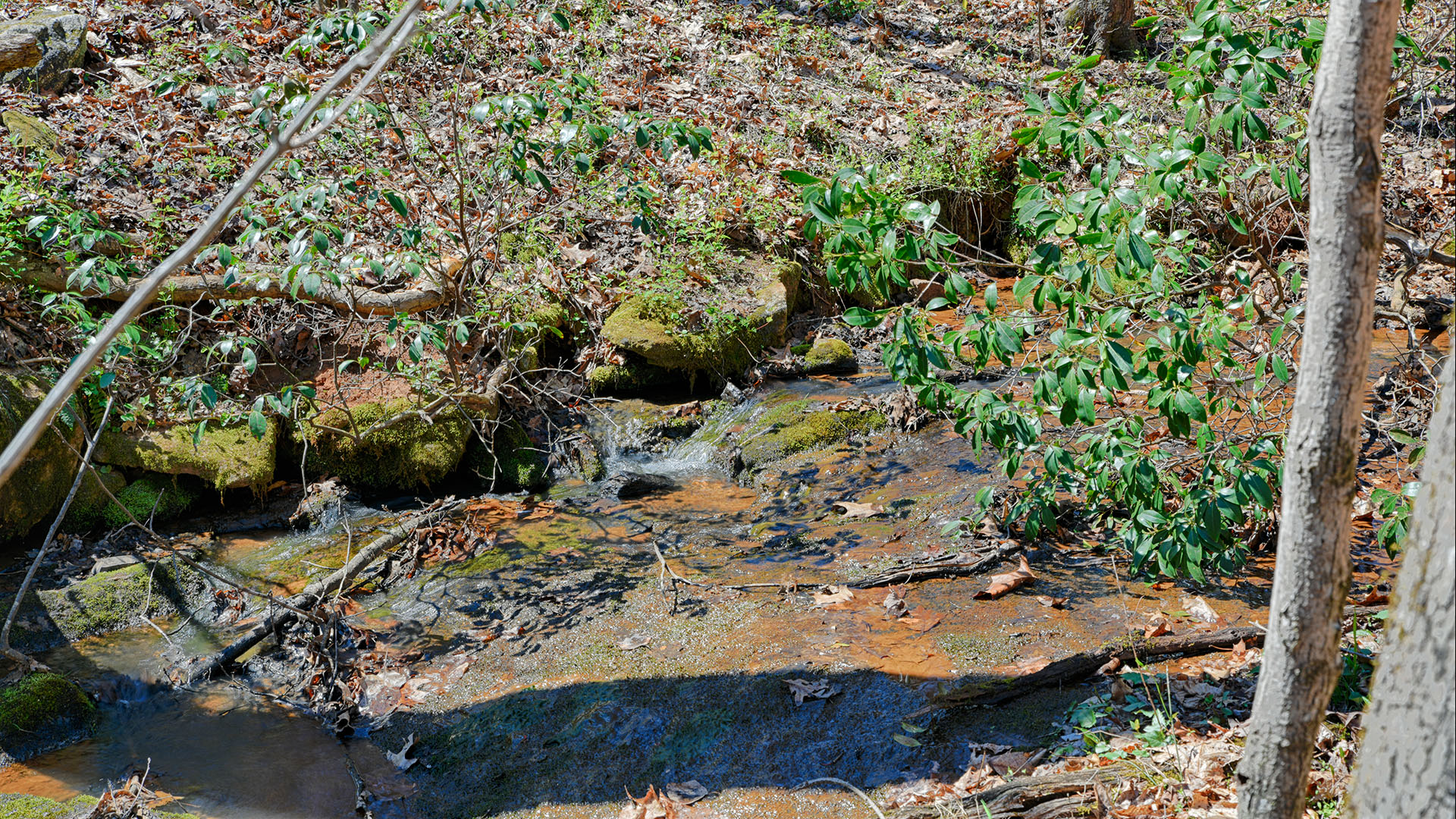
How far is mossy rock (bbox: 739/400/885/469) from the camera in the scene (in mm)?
7066

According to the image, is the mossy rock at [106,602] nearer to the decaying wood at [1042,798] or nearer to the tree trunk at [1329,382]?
the decaying wood at [1042,798]

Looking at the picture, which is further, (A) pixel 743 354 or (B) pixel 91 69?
(B) pixel 91 69

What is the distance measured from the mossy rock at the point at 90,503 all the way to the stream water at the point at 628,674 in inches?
38.1

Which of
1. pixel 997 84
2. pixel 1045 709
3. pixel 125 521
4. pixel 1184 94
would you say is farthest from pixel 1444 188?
pixel 125 521

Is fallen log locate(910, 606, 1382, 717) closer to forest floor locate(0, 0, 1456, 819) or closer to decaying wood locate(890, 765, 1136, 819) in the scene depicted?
forest floor locate(0, 0, 1456, 819)

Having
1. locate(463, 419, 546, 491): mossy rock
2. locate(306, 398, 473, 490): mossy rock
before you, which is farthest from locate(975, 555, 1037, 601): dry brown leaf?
locate(306, 398, 473, 490): mossy rock

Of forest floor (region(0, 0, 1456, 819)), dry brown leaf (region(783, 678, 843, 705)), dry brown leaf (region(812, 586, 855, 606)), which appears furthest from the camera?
dry brown leaf (region(812, 586, 855, 606))

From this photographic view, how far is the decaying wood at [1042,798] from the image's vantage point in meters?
2.88

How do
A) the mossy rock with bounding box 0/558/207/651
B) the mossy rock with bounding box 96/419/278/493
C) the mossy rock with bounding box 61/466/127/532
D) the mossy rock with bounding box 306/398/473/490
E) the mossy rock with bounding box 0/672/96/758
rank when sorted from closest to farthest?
the mossy rock with bounding box 0/672/96/758, the mossy rock with bounding box 0/558/207/651, the mossy rock with bounding box 61/466/127/532, the mossy rock with bounding box 96/419/278/493, the mossy rock with bounding box 306/398/473/490

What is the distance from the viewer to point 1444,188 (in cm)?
975

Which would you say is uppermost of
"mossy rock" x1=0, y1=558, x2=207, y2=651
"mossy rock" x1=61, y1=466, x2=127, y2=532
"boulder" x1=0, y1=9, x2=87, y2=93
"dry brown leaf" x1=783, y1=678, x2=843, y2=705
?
"boulder" x1=0, y1=9, x2=87, y2=93

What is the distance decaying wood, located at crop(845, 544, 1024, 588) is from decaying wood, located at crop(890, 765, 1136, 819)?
5.68 ft

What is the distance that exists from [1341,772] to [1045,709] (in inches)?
40.8

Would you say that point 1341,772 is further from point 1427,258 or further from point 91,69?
→ point 91,69
